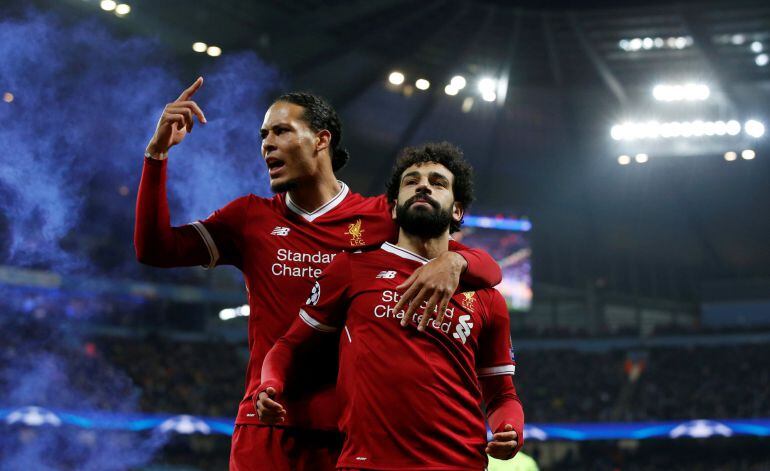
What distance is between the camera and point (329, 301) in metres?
3.33

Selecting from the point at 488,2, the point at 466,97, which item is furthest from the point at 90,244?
the point at 488,2

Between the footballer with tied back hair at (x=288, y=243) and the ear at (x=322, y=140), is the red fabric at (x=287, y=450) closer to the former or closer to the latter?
the footballer with tied back hair at (x=288, y=243)

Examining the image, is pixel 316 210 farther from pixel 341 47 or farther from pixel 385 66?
pixel 385 66

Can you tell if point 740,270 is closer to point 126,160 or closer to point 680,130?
point 680,130

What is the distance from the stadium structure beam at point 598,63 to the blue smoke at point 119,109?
7175 millimetres

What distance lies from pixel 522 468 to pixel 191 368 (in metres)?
Answer: 21.8

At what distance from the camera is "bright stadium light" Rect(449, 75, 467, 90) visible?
77.7 feet

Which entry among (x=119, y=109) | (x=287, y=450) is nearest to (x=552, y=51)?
(x=119, y=109)

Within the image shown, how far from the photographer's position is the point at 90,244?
27.3m

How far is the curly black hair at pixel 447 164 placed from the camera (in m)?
3.62

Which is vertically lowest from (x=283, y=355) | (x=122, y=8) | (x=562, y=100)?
(x=283, y=355)

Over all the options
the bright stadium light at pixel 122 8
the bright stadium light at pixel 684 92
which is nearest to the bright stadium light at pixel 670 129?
the bright stadium light at pixel 684 92

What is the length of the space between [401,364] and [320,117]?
129 centimetres

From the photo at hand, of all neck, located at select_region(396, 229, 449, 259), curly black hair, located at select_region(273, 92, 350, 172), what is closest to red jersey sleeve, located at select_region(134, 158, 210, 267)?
curly black hair, located at select_region(273, 92, 350, 172)
